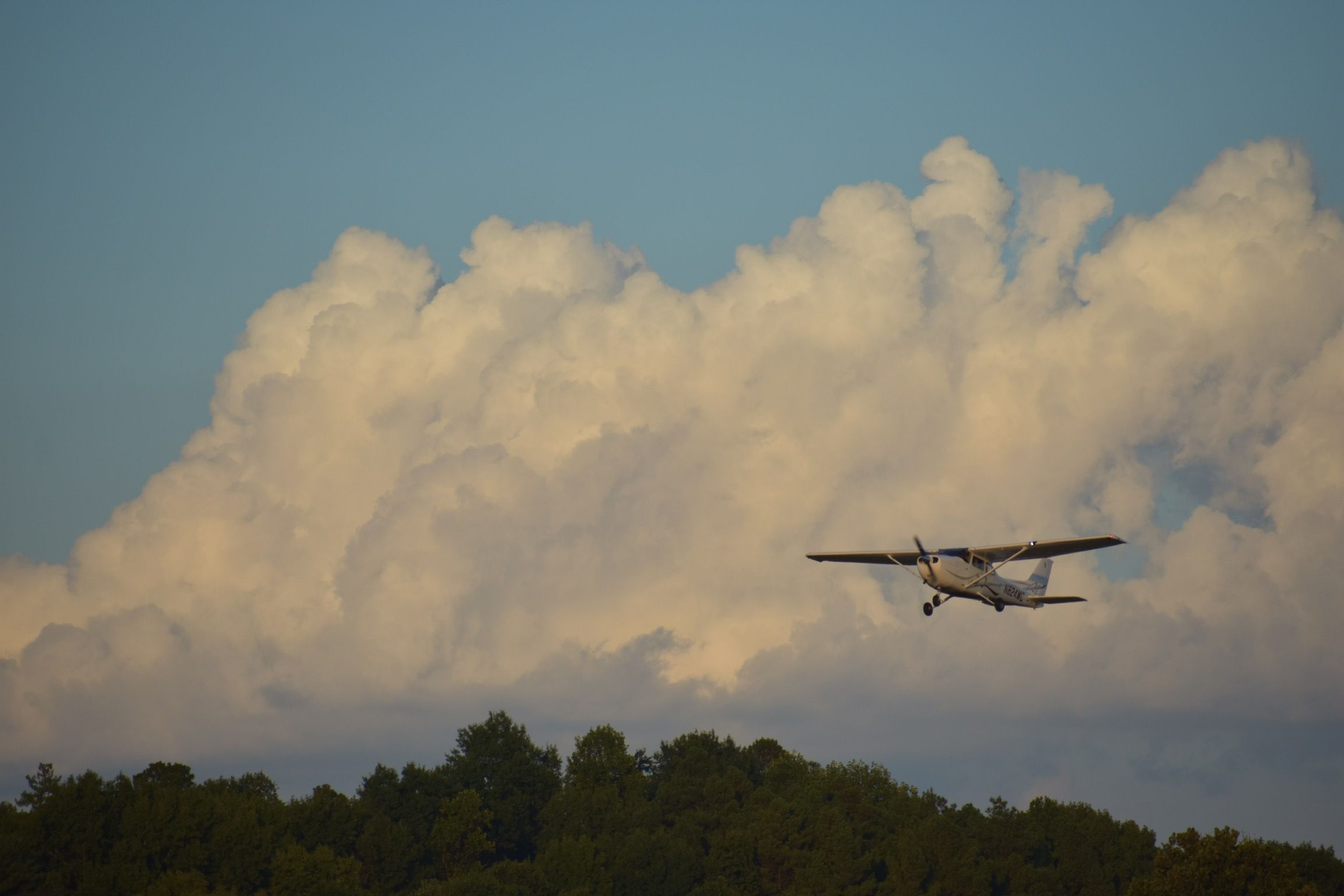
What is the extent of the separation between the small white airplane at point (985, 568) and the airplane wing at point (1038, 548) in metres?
0.03

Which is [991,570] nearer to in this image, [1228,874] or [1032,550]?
[1032,550]

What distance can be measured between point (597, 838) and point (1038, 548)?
8462 cm

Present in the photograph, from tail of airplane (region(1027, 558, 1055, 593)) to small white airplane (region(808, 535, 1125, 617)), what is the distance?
423 centimetres

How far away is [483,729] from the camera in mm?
178625

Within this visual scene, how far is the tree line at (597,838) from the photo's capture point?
126250 millimetres

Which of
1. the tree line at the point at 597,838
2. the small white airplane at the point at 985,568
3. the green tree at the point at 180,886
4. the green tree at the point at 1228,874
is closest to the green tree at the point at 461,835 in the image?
the tree line at the point at 597,838

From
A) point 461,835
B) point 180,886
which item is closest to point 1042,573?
point 180,886

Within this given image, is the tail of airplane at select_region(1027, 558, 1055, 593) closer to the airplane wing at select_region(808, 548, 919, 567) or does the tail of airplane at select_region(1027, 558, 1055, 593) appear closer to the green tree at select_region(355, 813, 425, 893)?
the airplane wing at select_region(808, 548, 919, 567)

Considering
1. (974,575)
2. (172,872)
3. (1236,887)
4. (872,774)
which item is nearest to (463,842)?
(172,872)

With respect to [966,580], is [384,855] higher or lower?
lower

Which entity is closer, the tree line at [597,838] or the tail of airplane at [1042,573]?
the tail of airplane at [1042,573]

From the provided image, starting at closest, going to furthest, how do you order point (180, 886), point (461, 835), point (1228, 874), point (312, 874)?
point (1228, 874)
point (180, 886)
point (312, 874)
point (461, 835)

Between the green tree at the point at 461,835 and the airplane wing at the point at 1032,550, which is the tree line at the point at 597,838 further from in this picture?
the airplane wing at the point at 1032,550

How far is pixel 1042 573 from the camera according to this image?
90.2m
